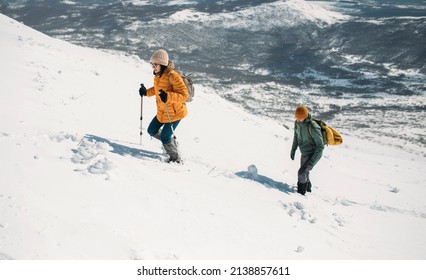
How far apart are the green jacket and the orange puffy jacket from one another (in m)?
2.86

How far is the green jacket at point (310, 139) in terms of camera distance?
27.7 ft

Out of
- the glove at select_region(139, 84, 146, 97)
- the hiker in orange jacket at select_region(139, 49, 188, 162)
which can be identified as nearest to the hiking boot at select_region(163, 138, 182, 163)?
the hiker in orange jacket at select_region(139, 49, 188, 162)

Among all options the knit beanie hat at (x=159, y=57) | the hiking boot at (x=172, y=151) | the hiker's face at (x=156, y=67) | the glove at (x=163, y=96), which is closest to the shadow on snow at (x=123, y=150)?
the hiking boot at (x=172, y=151)

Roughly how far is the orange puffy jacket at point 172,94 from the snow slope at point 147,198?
913 mm

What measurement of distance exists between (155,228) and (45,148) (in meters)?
2.47

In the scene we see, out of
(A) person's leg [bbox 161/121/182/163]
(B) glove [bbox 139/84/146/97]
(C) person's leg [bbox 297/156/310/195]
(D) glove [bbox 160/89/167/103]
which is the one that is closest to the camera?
(D) glove [bbox 160/89/167/103]

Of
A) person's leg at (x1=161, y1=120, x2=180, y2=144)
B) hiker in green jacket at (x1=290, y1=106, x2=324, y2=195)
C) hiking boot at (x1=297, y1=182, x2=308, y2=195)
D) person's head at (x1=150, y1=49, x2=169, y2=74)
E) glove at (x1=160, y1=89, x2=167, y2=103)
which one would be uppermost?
person's head at (x1=150, y1=49, x2=169, y2=74)

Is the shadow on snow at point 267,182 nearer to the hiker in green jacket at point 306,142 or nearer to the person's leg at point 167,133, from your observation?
the hiker in green jacket at point 306,142

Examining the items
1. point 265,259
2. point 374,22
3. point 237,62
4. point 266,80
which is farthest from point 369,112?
point 374,22

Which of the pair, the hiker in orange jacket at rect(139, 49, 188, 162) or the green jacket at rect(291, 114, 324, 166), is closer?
the hiker in orange jacket at rect(139, 49, 188, 162)

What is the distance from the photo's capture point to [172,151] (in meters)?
7.50

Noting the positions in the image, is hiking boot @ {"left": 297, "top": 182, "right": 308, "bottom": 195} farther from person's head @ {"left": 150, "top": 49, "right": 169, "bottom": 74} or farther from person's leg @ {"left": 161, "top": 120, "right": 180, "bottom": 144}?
person's head @ {"left": 150, "top": 49, "right": 169, "bottom": 74}

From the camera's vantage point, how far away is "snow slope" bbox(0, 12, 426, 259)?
4176 mm

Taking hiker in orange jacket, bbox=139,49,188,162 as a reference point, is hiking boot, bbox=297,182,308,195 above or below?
below
